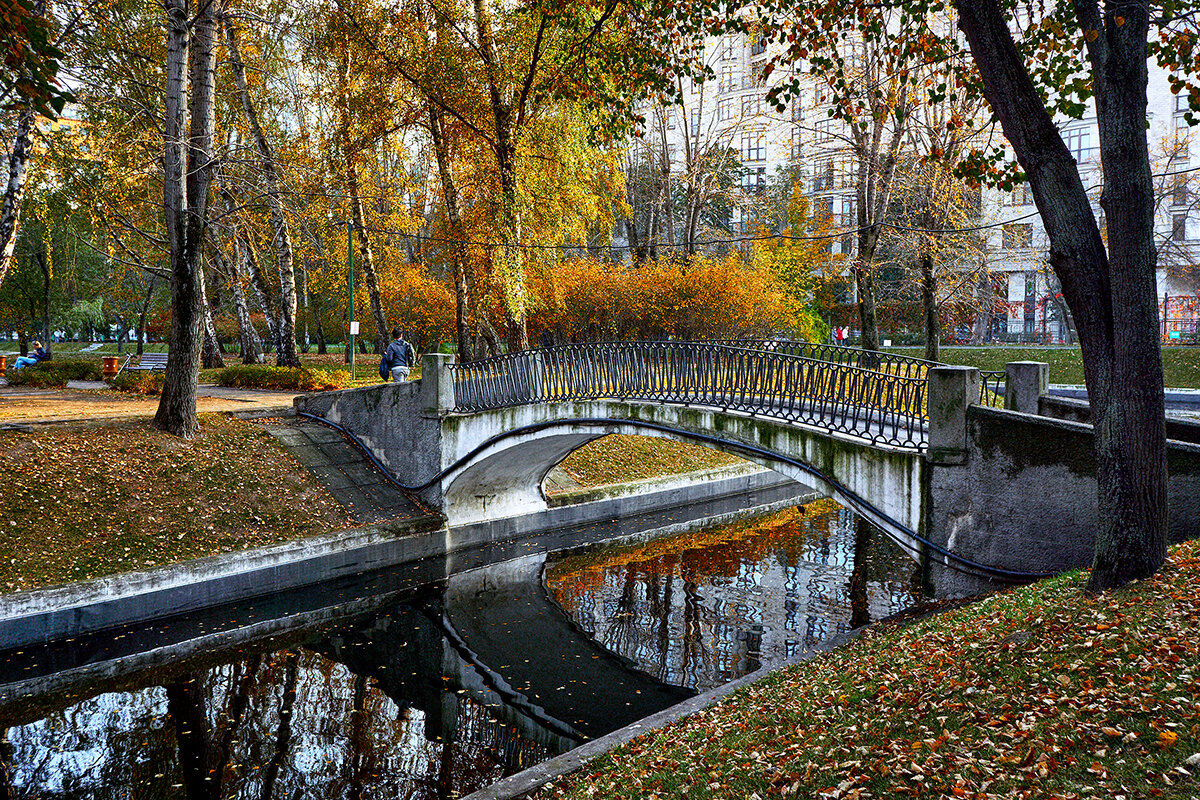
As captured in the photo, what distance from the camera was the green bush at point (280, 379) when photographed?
70.1 ft

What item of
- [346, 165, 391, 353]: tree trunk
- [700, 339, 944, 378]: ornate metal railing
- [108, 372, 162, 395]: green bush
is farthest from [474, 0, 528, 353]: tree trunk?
[108, 372, 162, 395]: green bush

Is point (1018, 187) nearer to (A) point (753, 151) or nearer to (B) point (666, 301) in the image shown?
(A) point (753, 151)

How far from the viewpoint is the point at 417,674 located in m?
10.9

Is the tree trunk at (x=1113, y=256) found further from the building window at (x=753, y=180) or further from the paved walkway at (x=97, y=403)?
the building window at (x=753, y=180)

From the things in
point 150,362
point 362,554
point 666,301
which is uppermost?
point 666,301

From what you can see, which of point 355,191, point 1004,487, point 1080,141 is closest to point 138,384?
point 355,191

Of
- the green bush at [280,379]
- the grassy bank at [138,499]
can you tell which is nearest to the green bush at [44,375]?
the green bush at [280,379]

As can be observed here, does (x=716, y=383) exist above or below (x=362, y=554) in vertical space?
above

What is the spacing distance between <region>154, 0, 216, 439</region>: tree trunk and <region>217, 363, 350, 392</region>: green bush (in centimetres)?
575

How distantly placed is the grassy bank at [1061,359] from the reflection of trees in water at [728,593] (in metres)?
15.4

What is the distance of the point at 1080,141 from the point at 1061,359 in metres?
16.4

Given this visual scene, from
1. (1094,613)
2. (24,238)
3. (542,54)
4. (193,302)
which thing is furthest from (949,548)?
(24,238)

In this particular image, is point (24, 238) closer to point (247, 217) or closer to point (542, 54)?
point (247, 217)

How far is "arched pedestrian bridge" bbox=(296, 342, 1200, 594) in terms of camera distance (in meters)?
9.11
